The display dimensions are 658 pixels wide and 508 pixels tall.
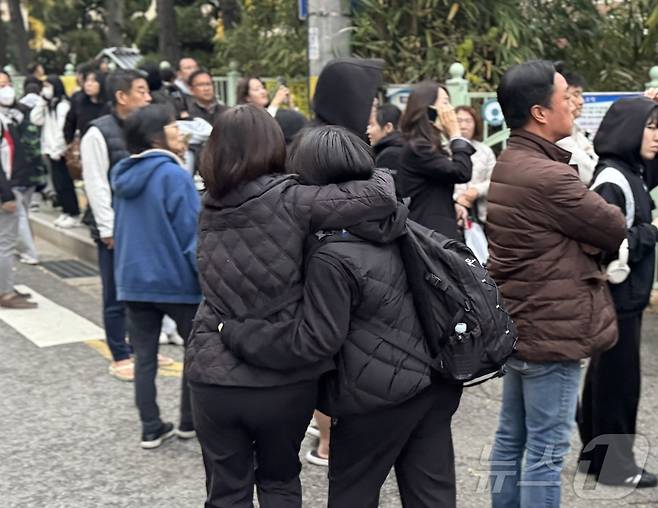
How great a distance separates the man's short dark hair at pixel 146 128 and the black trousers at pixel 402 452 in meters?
1.97

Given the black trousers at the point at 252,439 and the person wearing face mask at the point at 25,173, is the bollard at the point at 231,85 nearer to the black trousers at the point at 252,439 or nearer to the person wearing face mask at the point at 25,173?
the person wearing face mask at the point at 25,173

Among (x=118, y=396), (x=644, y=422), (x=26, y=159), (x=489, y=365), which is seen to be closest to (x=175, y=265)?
(x=118, y=396)

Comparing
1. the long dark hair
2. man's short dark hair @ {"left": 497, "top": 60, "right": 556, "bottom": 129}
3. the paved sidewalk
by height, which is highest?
man's short dark hair @ {"left": 497, "top": 60, "right": 556, "bottom": 129}

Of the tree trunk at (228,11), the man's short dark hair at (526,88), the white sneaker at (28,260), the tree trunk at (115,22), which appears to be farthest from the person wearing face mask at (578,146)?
the tree trunk at (115,22)

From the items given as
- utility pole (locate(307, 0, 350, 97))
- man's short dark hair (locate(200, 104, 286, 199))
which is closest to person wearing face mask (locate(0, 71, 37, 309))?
utility pole (locate(307, 0, 350, 97))

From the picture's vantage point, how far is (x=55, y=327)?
6520 mm

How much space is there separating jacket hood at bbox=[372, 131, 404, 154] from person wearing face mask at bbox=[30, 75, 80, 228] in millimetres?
6021

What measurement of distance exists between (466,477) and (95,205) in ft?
8.63

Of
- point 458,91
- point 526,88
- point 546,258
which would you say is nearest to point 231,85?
point 458,91

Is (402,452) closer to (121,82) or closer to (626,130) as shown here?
(626,130)

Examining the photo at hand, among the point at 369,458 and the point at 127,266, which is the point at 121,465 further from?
the point at 369,458

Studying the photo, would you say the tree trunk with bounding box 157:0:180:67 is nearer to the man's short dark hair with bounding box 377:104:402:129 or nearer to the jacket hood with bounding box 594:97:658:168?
the man's short dark hair with bounding box 377:104:402:129

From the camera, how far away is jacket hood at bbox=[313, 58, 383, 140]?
3.67m

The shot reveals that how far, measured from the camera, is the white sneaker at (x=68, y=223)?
986cm
